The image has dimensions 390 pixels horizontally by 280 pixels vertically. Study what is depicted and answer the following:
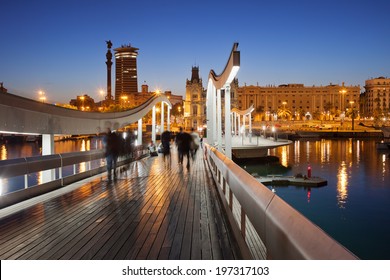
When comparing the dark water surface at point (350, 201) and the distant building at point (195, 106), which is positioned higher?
the distant building at point (195, 106)

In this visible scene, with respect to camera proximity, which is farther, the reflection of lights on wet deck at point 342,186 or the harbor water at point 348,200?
the reflection of lights on wet deck at point 342,186

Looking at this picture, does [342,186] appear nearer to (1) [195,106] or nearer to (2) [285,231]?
(2) [285,231]

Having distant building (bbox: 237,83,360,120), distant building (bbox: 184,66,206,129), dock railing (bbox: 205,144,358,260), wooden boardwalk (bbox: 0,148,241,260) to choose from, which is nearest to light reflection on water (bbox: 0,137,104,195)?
wooden boardwalk (bbox: 0,148,241,260)

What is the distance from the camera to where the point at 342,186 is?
37.4 metres

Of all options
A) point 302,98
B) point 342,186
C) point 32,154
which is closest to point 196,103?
point 302,98

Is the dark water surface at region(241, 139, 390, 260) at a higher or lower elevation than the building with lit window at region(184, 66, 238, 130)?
lower

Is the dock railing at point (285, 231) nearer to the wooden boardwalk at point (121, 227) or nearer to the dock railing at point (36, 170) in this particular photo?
the wooden boardwalk at point (121, 227)

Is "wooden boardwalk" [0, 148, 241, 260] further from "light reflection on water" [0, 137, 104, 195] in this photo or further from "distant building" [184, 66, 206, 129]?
"distant building" [184, 66, 206, 129]

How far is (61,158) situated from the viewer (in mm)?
11523

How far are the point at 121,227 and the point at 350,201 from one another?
28214 millimetres

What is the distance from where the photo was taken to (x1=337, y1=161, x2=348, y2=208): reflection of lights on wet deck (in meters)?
31.0

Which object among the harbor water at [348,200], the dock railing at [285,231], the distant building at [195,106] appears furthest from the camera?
the distant building at [195,106]

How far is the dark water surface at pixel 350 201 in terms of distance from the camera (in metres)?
22.0

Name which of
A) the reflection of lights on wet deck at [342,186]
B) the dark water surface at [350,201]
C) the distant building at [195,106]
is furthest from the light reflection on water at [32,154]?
the distant building at [195,106]
